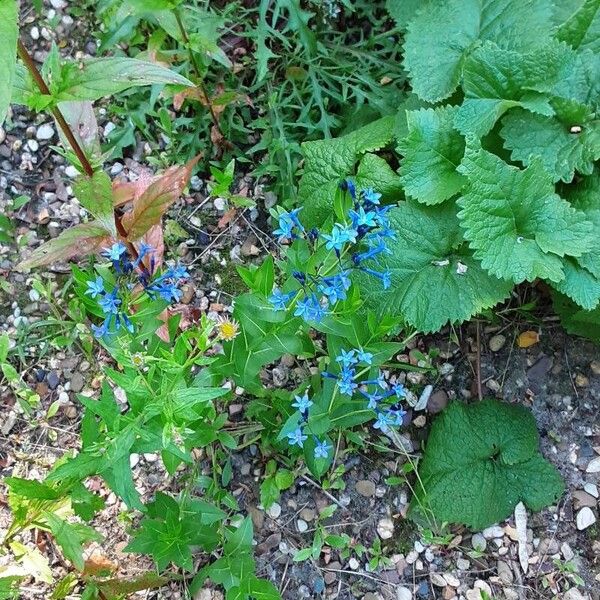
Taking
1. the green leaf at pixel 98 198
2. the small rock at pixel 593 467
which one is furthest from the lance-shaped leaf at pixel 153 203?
the small rock at pixel 593 467

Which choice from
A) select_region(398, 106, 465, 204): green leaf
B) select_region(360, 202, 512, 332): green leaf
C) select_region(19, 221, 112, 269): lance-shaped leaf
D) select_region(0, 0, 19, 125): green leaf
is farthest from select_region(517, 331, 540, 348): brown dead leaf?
select_region(0, 0, 19, 125): green leaf

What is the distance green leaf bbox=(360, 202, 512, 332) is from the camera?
202cm

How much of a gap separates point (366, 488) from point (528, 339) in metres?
0.71

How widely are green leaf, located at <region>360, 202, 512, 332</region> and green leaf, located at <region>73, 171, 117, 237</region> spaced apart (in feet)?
2.45

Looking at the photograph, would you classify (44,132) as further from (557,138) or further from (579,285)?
(579,285)

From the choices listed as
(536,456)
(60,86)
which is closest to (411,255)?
(536,456)

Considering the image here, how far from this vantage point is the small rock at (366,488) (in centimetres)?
220

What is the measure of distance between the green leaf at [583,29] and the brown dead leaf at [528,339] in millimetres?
879

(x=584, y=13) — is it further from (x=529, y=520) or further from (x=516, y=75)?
(x=529, y=520)

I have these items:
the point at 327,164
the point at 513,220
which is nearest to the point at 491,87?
the point at 513,220

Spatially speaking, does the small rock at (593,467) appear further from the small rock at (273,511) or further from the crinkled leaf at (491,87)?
the crinkled leaf at (491,87)

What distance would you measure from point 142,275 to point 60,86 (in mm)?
443

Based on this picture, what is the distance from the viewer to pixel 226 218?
245 centimetres

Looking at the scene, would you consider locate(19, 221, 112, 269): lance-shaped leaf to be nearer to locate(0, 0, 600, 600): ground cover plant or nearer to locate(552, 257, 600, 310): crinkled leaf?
locate(0, 0, 600, 600): ground cover plant
